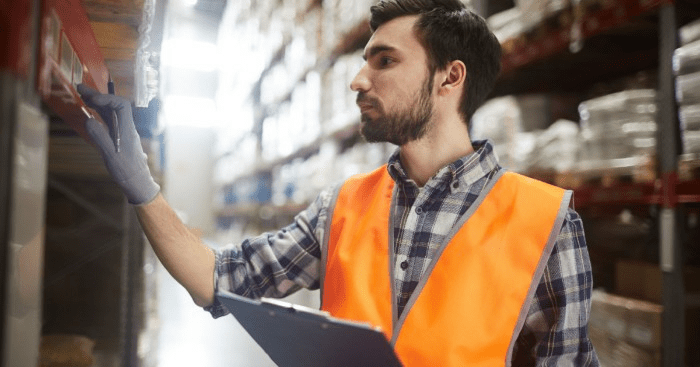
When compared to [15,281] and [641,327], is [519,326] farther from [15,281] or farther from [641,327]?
[641,327]

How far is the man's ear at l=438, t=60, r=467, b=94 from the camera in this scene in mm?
1866

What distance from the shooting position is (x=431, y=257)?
165cm

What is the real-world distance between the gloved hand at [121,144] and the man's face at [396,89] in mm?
720

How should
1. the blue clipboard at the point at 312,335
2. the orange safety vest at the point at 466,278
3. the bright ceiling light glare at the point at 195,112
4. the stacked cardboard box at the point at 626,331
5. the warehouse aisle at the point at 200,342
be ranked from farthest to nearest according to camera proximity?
the bright ceiling light glare at the point at 195,112
the warehouse aisle at the point at 200,342
the stacked cardboard box at the point at 626,331
the orange safety vest at the point at 466,278
the blue clipboard at the point at 312,335

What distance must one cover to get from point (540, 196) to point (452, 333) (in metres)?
0.47

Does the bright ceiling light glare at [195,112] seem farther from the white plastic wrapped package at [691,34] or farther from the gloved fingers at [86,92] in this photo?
the gloved fingers at [86,92]

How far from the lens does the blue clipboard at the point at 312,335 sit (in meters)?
1.09

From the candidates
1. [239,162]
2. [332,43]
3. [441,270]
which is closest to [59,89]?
[441,270]

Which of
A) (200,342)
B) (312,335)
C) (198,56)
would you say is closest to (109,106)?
(312,335)

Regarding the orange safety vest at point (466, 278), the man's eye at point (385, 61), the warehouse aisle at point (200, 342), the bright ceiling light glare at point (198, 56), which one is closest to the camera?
the orange safety vest at point (466, 278)

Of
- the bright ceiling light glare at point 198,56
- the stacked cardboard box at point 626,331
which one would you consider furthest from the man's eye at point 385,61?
the bright ceiling light glare at point 198,56

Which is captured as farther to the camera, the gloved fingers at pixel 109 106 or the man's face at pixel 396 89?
the man's face at pixel 396 89

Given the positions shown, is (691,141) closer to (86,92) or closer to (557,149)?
(557,149)

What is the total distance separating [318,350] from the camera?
1.29 m
